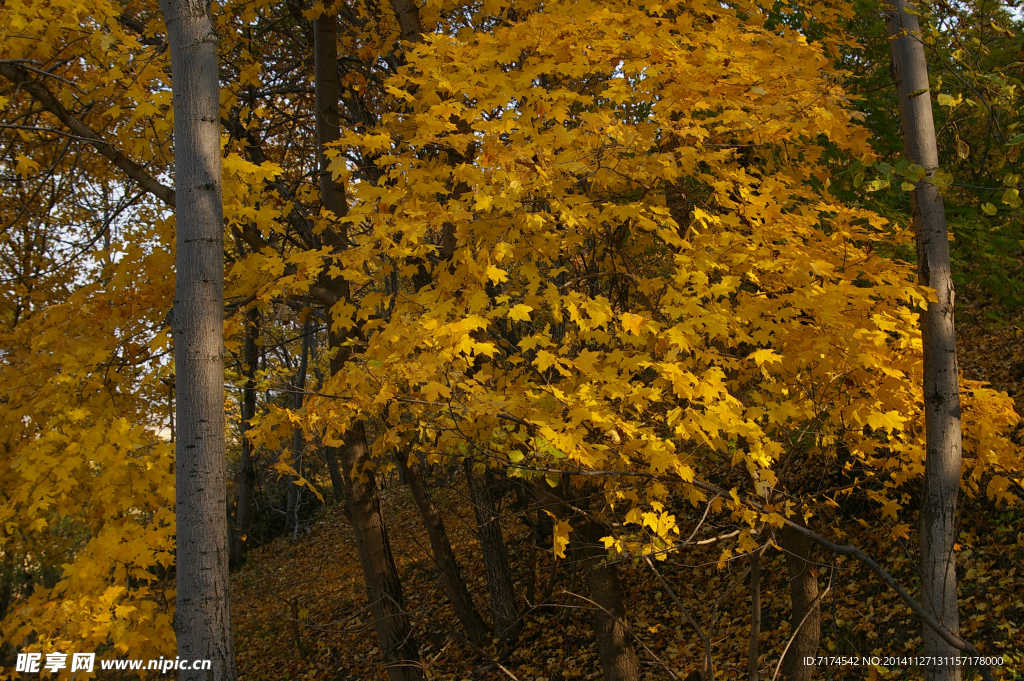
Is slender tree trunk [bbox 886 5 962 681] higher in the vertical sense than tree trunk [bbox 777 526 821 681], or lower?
higher

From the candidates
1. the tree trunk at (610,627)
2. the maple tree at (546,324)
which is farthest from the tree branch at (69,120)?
the tree trunk at (610,627)

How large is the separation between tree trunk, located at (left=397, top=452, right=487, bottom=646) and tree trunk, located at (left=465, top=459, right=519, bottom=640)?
27cm

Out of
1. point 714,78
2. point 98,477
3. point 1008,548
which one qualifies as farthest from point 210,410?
point 1008,548

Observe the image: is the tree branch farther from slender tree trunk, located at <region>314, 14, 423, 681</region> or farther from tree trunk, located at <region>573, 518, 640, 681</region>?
tree trunk, located at <region>573, 518, 640, 681</region>

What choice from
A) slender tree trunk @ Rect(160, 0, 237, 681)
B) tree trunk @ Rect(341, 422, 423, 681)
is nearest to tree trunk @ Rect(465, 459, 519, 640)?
tree trunk @ Rect(341, 422, 423, 681)

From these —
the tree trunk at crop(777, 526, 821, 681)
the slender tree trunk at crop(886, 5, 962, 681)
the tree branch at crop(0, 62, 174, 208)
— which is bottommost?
the tree trunk at crop(777, 526, 821, 681)

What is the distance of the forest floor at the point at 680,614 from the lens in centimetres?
531

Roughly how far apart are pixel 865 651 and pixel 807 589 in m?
1.40

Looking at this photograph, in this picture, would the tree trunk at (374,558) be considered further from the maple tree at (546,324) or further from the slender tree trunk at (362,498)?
the maple tree at (546,324)

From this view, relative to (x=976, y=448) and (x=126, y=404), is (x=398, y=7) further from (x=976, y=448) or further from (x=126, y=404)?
(x=976, y=448)

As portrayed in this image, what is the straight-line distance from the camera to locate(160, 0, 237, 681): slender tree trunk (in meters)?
2.84

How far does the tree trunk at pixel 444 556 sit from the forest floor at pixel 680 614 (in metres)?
0.28

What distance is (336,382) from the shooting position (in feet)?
12.7

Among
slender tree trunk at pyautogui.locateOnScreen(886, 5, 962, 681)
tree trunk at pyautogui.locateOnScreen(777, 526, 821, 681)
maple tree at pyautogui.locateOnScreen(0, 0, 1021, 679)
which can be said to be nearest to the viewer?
maple tree at pyautogui.locateOnScreen(0, 0, 1021, 679)
